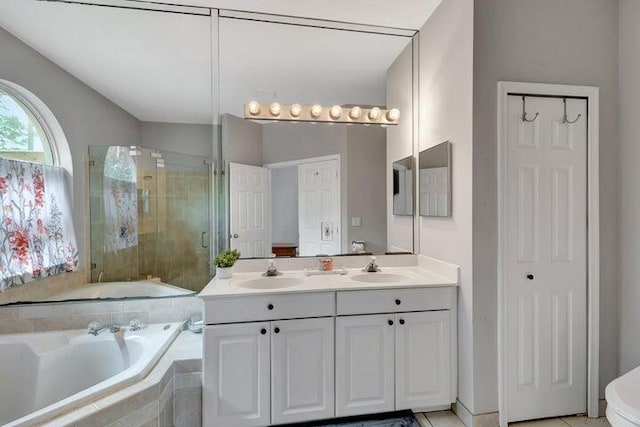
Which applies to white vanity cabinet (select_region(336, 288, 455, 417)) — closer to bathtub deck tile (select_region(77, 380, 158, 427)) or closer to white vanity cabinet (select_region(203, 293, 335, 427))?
white vanity cabinet (select_region(203, 293, 335, 427))

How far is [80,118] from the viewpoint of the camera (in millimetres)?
2410

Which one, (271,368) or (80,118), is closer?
(271,368)

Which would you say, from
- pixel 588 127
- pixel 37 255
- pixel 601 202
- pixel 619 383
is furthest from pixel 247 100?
pixel 619 383

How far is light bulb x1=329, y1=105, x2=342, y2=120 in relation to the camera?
2.40 metres

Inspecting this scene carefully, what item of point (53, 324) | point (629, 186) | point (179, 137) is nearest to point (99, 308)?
point (53, 324)

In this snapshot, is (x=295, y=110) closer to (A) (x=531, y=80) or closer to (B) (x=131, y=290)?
(A) (x=531, y=80)

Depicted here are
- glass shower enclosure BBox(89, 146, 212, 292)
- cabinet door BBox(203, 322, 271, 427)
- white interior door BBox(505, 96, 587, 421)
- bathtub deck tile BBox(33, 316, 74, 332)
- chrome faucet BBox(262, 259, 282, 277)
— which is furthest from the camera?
glass shower enclosure BBox(89, 146, 212, 292)

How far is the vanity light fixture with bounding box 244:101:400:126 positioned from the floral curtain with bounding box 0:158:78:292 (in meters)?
1.49

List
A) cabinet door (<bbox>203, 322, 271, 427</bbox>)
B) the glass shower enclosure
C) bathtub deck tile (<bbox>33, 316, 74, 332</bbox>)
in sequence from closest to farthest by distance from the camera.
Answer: cabinet door (<bbox>203, 322, 271, 427</bbox>)
bathtub deck tile (<bbox>33, 316, 74, 332</bbox>)
the glass shower enclosure

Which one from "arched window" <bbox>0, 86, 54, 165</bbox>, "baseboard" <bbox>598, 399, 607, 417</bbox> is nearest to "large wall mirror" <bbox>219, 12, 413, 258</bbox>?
"arched window" <bbox>0, 86, 54, 165</bbox>

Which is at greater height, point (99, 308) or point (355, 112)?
point (355, 112)

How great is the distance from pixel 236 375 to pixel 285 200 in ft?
4.07

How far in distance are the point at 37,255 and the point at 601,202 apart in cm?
371

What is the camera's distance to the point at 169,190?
2.44m
